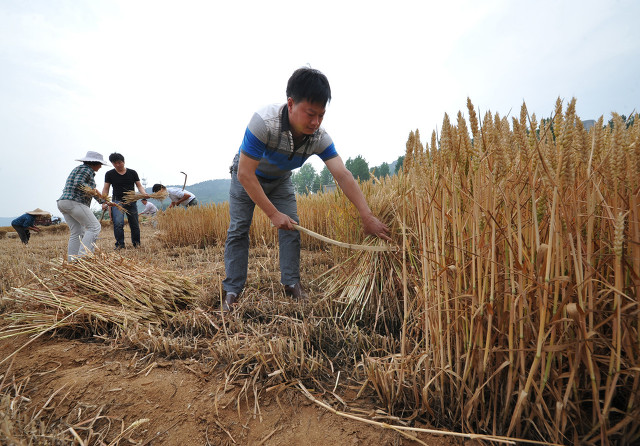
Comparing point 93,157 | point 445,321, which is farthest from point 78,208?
point 445,321

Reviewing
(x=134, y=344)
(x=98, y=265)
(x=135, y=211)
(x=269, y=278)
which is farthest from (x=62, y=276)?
(x=135, y=211)

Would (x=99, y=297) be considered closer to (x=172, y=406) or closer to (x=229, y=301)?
(x=229, y=301)

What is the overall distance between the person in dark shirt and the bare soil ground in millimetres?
3708

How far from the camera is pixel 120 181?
4.84m

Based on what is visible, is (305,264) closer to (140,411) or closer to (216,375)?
(216,375)

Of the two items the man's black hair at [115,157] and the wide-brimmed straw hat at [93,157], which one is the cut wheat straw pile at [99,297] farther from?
the man's black hair at [115,157]

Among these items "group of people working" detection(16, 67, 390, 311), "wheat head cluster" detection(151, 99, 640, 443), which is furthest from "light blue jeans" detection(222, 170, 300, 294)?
"wheat head cluster" detection(151, 99, 640, 443)

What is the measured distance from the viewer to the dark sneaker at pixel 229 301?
6.59 ft

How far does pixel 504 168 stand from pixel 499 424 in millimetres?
736

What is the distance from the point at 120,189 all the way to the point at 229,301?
401cm

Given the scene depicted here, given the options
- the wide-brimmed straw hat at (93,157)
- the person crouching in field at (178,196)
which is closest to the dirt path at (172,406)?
the wide-brimmed straw hat at (93,157)

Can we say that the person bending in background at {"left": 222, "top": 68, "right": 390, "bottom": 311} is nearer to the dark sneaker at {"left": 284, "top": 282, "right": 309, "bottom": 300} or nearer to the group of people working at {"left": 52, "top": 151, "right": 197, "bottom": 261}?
the dark sneaker at {"left": 284, "top": 282, "right": 309, "bottom": 300}

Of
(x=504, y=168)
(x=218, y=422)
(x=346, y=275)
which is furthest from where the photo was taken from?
(x=346, y=275)

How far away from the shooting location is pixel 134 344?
1.55 m
